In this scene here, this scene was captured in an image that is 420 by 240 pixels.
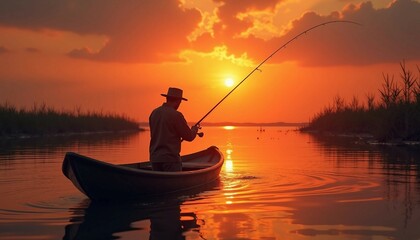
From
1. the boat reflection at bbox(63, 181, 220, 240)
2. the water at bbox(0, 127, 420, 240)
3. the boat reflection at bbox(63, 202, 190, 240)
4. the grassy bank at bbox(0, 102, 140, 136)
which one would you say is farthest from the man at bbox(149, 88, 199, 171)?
the grassy bank at bbox(0, 102, 140, 136)

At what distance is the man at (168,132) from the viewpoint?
29.9 ft

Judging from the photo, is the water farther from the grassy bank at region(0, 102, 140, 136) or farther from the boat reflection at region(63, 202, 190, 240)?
the grassy bank at region(0, 102, 140, 136)

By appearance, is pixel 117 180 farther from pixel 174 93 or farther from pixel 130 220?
pixel 174 93

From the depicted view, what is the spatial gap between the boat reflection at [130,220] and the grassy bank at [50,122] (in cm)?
2549

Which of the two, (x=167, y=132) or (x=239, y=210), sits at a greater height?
(x=167, y=132)

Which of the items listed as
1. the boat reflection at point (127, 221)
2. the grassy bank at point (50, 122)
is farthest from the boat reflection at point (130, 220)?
the grassy bank at point (50, 122)

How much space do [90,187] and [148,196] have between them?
117cm

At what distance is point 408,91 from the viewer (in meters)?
24.4

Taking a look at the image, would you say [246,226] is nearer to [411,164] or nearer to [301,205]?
[301,205]

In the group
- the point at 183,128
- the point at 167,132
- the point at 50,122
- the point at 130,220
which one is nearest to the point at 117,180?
the point at 130,220

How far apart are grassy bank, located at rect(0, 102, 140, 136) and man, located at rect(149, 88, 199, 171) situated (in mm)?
24513

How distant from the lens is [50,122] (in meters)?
37.9

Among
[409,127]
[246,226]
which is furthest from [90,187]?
[409,127]

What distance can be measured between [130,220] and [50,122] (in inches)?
1294
